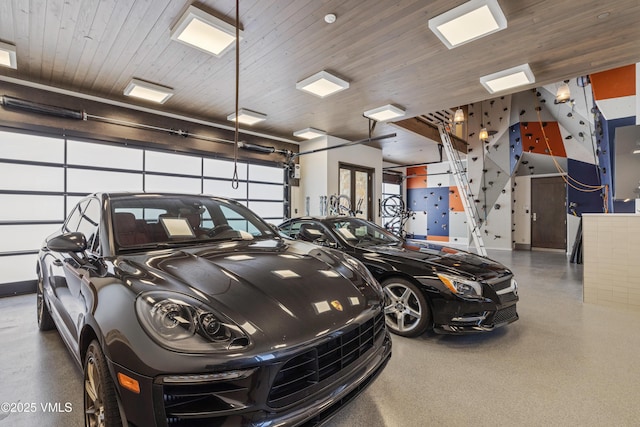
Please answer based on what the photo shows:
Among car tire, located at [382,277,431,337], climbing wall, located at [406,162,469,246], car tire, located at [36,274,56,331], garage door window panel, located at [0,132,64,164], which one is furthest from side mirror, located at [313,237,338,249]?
climbing wall, located at [406,162,469,246]

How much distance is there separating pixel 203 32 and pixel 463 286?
3371 millimetres

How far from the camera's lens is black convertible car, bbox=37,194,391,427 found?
928 millimetres

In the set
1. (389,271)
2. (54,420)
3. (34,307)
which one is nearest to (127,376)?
(54,420)

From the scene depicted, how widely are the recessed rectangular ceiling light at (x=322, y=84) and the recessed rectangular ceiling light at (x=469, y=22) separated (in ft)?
4.76

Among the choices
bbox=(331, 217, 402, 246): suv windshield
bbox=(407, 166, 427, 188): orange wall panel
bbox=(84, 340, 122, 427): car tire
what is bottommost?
bbox=(84, 340, 122, 427): car tire

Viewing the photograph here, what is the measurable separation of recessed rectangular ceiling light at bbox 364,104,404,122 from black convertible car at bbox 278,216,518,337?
3.04 m

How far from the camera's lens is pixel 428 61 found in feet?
11.9

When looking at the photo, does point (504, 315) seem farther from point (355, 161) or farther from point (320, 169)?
point (355, 161)

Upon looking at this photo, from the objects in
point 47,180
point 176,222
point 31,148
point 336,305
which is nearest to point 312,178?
point 47,180

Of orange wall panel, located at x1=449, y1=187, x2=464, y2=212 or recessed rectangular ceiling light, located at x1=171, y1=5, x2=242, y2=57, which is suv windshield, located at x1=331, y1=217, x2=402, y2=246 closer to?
recessed rectangular ceiling light, located at x1=171, y1=5, x2=242, y2=57

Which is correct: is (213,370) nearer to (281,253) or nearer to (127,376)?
(127,376)

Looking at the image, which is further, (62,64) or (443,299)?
(62,64)

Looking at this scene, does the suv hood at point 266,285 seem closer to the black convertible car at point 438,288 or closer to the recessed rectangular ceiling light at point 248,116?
the black convertible car at point 438,288

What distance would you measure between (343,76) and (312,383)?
3.93 m
